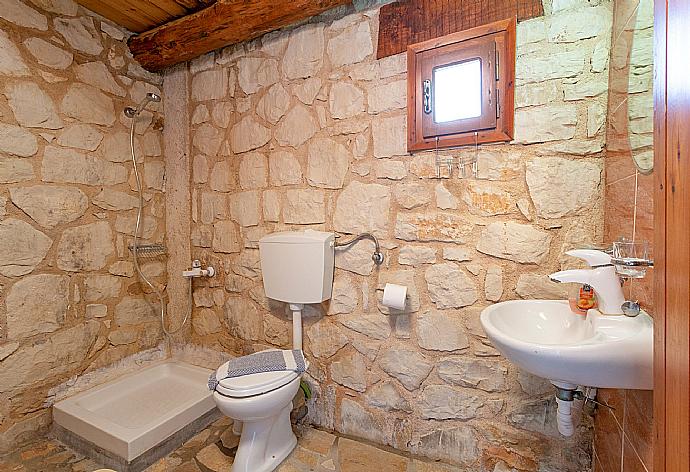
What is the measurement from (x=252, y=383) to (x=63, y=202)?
1.55 meters

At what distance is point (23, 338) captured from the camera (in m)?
1.83

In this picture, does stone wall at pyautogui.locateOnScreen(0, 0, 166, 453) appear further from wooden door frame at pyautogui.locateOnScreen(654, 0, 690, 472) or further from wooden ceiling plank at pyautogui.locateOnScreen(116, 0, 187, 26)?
wooden door frame at pyautogui.locateOnScreen(654, 0, 690, 472)

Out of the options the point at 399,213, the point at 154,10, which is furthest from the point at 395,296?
the point at 154,10

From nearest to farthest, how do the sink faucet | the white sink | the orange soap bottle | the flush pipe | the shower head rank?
the white sink → the sink faucet → the orange soap bottle → the flush pipe → the shower head

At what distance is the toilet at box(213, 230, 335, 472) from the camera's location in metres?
1.50

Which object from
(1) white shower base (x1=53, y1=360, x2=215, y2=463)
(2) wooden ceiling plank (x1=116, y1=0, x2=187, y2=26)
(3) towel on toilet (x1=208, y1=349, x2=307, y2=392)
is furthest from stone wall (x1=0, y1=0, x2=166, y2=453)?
(3) towel on toilet (x1=208, y1=349, x2=307, y2=392)

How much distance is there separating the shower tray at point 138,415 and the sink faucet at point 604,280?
6.21ft

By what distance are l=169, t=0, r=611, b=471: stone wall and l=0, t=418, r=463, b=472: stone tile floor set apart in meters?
0.08

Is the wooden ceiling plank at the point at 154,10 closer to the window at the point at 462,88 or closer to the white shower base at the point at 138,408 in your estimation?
the window at the point at 462,88

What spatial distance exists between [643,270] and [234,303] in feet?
6.79

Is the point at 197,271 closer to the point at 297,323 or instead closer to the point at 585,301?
the point at 297,323

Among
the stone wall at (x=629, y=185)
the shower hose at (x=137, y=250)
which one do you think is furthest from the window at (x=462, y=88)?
the shower hose at (x=137, y=250)

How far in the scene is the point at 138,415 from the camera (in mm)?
1889

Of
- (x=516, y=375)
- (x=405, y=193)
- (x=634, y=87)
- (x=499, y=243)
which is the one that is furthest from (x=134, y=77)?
(x=516, y=375)
